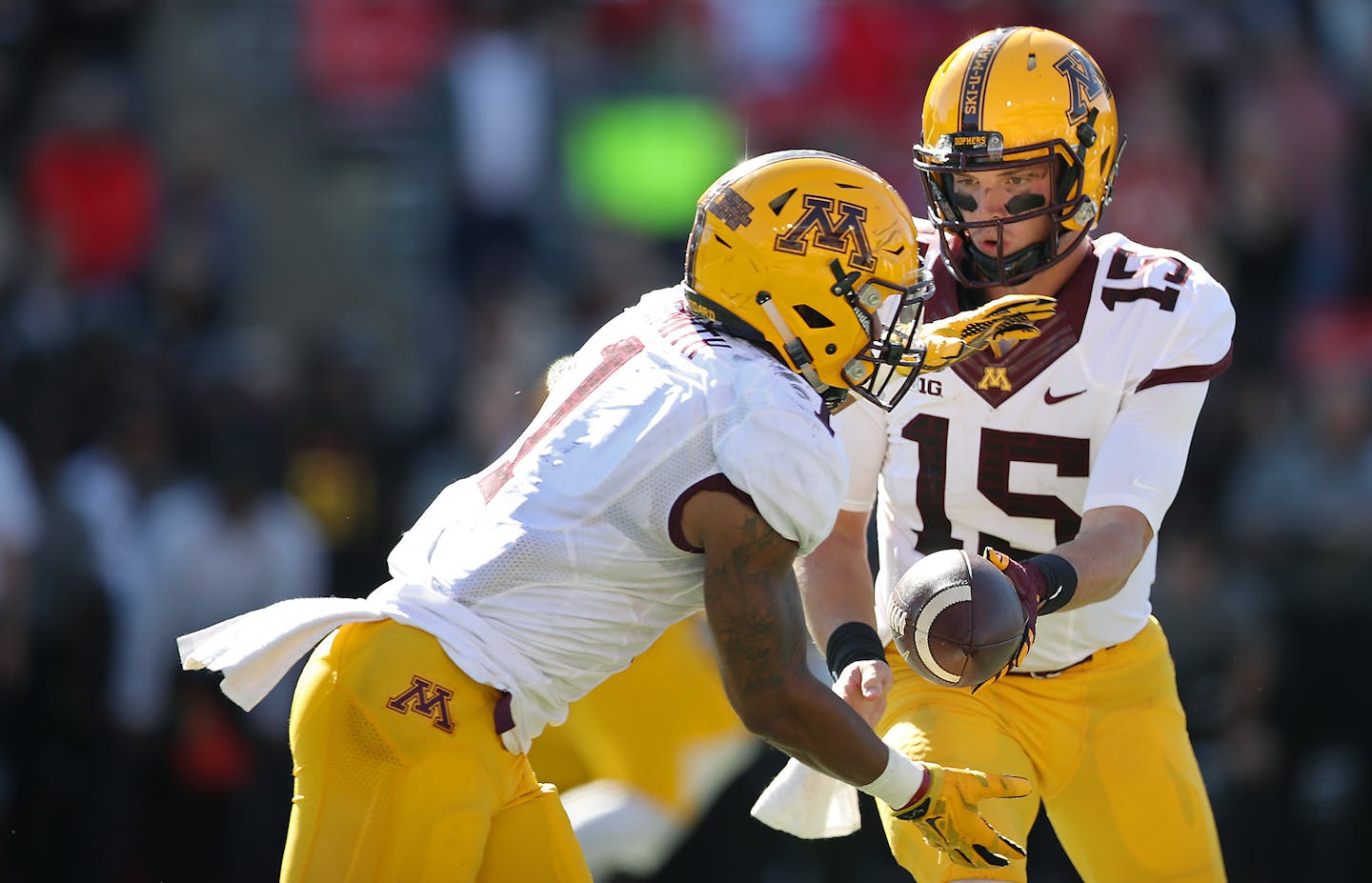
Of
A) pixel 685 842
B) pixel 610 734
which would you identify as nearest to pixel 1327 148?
pixel 685 842

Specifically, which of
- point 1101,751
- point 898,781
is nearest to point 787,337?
point 898,781

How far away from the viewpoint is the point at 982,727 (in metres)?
4.09

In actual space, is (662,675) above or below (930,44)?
below

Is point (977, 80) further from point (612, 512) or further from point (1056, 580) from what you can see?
point (612, 512)

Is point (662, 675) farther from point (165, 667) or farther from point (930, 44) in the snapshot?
point (930, 44)

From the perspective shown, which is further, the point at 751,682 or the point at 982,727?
the point at 982,727

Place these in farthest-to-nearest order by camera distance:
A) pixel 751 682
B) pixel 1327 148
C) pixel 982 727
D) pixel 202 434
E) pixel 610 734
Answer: pixel 1327 148, pixel 202 434, pixel 610 734, pixel 982 727, pixel 751 682

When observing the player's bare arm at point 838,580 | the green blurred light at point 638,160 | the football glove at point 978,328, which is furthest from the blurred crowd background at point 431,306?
the football glove at point 978,328

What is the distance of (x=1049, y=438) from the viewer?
4.14 meters

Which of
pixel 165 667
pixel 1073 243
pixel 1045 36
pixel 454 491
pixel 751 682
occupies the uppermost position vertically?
pixel 1045 36

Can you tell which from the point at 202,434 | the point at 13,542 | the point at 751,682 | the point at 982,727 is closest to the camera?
the point at 751,682

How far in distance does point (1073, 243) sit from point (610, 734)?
245cm

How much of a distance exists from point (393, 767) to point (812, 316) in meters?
1.09

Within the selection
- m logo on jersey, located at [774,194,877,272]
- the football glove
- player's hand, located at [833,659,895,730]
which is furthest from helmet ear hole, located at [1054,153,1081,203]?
player's hand, located at [833,659,895,730]
